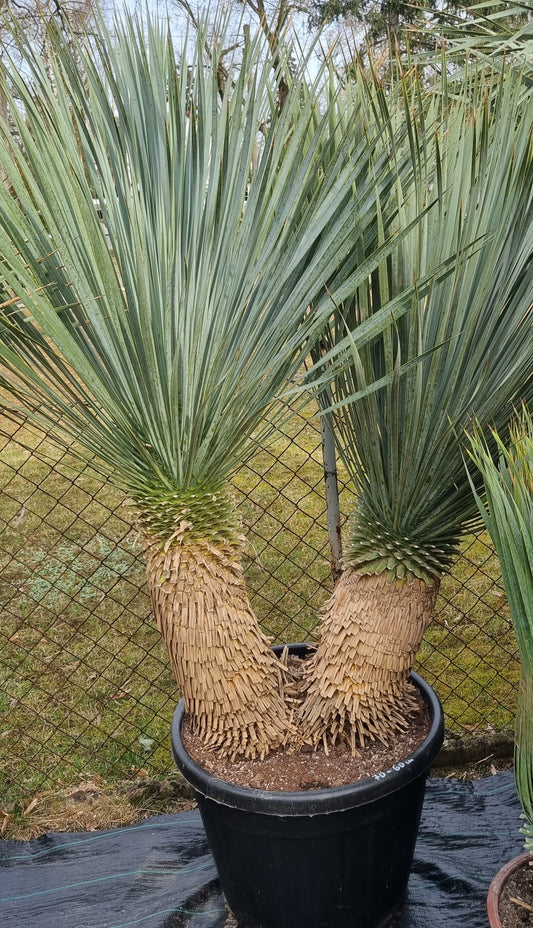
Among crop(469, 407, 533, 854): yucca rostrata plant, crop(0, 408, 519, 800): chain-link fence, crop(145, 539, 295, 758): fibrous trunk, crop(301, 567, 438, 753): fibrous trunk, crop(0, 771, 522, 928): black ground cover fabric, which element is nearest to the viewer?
crop(469, 407, 533, 854): yucca rostrata plant

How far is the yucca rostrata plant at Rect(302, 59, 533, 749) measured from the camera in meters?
1.29

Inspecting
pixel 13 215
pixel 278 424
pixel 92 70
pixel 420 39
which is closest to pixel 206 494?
pixel 278 424

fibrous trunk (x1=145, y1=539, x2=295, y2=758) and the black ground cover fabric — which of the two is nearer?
fibrous trunk (x1=145, y1=539, x2=295, y2=758)

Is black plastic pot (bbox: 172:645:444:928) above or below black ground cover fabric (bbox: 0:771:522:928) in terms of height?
above

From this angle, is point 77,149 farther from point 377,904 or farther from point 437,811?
point 437,811

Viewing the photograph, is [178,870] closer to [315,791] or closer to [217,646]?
[315,791]

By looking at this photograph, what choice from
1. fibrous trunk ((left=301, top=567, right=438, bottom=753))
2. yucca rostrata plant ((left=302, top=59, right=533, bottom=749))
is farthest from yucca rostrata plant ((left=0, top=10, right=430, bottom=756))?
fibrous trunk ((left=301, top=567, right=438, bottom=753))

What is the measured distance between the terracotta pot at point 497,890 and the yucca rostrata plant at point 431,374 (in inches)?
16.6

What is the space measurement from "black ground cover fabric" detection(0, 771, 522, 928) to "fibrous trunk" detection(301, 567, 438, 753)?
0.54 metres

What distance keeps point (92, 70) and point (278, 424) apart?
0.68m

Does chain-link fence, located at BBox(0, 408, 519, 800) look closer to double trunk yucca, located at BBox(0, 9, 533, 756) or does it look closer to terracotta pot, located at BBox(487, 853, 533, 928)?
double trunk yucca, located at BBox(0, 9, 533, 756)

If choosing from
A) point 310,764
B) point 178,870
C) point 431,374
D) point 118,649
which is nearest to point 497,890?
point 310,764

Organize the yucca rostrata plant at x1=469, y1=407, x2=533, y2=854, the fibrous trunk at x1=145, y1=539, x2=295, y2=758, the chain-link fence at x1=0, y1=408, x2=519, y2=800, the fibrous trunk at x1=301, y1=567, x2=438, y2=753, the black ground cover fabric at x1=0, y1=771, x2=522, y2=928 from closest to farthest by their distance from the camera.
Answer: the yucca rostrata plant at x1=469, y1=407, x2=533, y2=854 < the fibrous trunk at x1=145, y1=539, x2=295, y2=758 < the fibrous trunk at x1=301, y1=567, x2=438, y2=753 < the black ground cover fabric at x1=0, y1=771, x2=522, y2=928 < the chain-link fence at x1=0, y1=408, x2=519, y2=800

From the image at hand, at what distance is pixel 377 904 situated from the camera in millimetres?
1758
